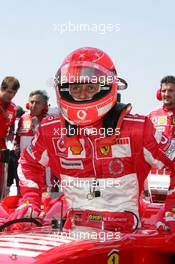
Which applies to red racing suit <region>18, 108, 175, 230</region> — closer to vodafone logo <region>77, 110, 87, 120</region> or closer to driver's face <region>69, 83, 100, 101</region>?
vodafone logo <region>77, 110, 87, 120</region>

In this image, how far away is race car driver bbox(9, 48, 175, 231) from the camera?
160 inches

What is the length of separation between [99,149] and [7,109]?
187 inches

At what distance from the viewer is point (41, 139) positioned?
4.36 metres

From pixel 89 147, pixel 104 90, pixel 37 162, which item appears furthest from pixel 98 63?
pixel 37 162

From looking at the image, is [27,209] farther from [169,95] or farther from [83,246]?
[169,95]

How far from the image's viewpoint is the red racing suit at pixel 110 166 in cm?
Answer: 405

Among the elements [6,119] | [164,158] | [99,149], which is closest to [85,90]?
[99,149]

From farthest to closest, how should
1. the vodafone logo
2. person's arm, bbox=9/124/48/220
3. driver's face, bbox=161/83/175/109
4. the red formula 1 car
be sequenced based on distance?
driver's face, bbox=161/83/175/109, person's arm, bbox=9/124/48/220, the vodafone logo, the red formula 1 car

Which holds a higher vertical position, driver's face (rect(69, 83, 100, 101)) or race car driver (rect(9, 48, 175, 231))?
driver's face (rect(69, 83, 100, 101))

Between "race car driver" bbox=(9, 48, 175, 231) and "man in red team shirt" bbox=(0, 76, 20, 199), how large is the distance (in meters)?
4.03

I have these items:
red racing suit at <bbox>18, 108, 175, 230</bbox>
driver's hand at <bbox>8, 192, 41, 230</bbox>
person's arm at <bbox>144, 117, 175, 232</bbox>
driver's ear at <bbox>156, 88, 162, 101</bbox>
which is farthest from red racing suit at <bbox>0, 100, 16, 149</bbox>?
person's arm at <bbox>144, 117, 175, 232</bbox>

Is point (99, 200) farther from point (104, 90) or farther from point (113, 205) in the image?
point (104, 90)

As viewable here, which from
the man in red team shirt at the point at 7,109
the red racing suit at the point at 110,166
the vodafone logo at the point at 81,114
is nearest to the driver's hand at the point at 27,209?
the red racing suit at the point at 110,166

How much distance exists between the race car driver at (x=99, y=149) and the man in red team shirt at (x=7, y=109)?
403 cm
